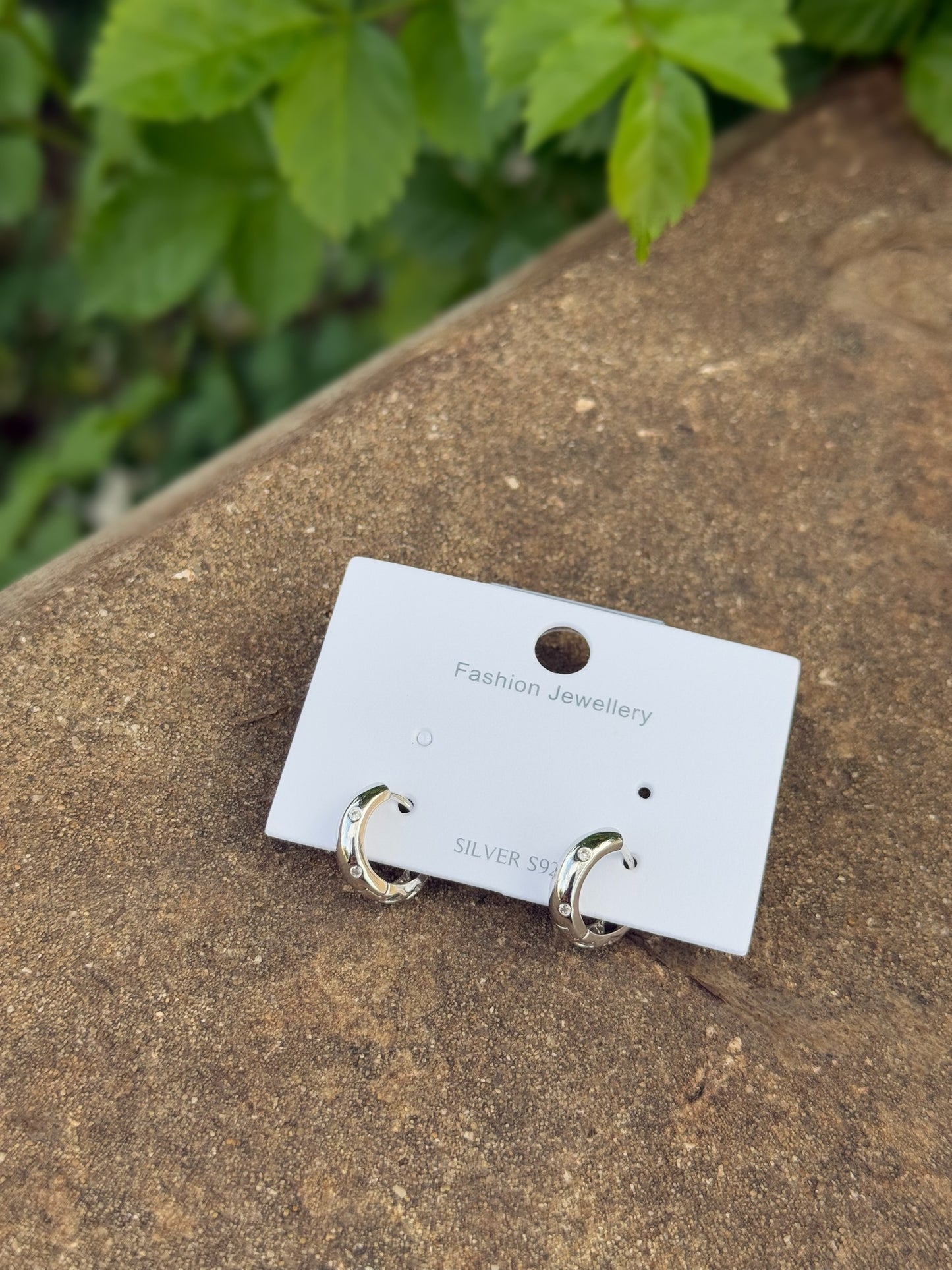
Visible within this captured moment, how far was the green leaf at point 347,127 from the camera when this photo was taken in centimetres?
88

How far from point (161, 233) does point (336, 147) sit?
0.34 meters

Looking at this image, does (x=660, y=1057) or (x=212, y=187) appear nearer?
(x=660, y=1057)

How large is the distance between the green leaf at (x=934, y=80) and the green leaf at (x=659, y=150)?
1.23 feet

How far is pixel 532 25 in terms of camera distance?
789 millimetres

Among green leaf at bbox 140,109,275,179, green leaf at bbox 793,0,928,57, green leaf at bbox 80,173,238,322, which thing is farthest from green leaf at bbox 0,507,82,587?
green leaf at bbox 793,0,928,57

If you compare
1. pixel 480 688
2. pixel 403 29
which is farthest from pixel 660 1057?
pixel 403 29

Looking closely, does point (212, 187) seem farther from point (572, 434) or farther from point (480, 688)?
point (480, 688)

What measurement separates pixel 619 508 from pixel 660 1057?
42 centimetres

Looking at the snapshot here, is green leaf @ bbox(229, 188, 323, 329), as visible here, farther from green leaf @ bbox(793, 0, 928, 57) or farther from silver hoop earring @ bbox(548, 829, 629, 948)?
silver hoop earring @ bbox(548, 829, 629, 948)

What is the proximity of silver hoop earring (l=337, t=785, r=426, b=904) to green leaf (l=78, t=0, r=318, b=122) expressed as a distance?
61 centimetres

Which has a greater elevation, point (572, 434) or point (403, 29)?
point (403, 29)

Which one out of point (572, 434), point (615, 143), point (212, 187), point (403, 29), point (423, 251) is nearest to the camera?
point (615, 143)

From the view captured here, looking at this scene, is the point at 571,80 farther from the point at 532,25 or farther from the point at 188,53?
the point at 188,53

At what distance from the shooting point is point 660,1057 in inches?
26.9
